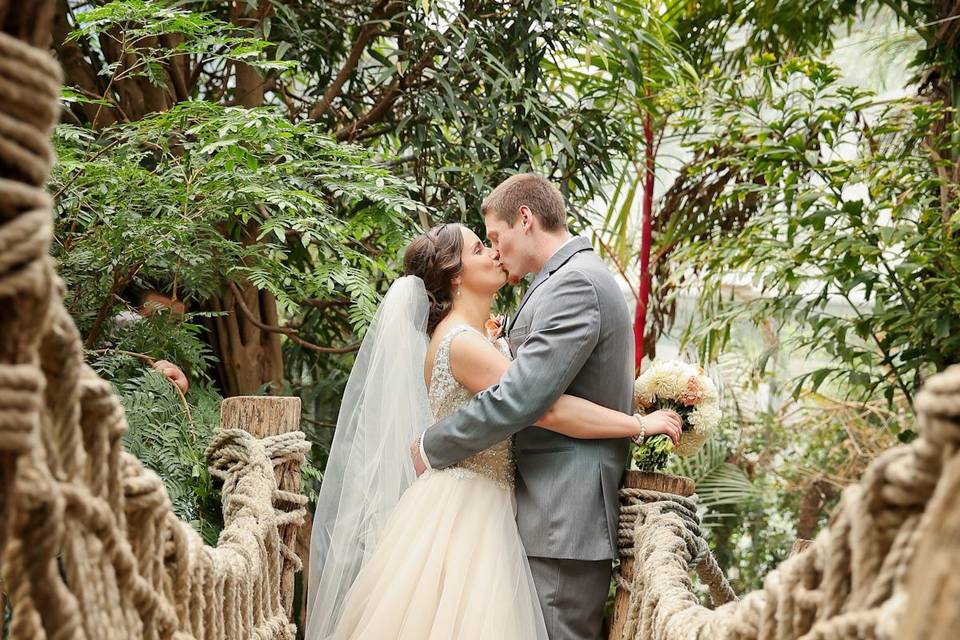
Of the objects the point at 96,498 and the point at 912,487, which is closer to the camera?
the point at 912,487

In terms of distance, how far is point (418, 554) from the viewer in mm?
2477

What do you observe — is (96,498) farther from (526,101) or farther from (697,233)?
(697,233)

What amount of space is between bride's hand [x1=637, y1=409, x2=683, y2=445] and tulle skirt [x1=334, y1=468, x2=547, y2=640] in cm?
46

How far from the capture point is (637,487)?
2.47 meters

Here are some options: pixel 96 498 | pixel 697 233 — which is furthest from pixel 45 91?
pixel 697 233

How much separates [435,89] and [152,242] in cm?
175

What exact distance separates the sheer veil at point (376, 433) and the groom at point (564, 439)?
20 cm

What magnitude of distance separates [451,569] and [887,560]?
1893mm

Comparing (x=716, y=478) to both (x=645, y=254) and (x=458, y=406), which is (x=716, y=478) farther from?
(x=458, y=406)

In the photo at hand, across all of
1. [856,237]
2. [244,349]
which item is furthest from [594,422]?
[244,349]

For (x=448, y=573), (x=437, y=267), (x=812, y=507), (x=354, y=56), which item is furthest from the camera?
(x=812, y=507)

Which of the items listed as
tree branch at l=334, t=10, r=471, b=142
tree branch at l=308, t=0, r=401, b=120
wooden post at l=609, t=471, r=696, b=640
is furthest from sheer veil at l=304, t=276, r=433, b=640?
tree branch at l=308, t=0, r=401, b=120

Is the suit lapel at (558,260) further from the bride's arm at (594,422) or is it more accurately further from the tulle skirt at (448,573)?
the tulle skirt at (448,573)

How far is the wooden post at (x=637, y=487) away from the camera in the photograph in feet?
7.86
